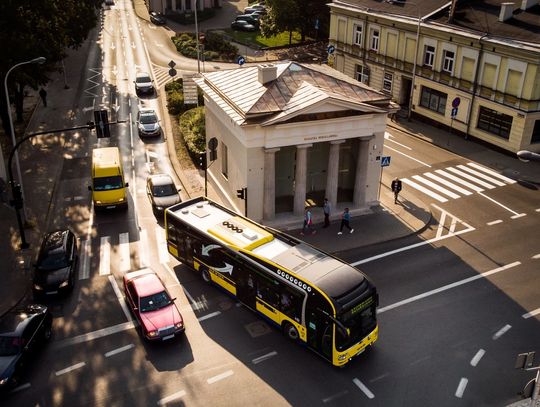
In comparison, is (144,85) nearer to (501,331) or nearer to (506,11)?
(506,11)

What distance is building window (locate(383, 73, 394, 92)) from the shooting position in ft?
188

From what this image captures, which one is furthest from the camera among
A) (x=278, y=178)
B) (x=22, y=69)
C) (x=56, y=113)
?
(x=56, y=113)

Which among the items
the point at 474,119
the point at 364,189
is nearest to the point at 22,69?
the point at 364,189

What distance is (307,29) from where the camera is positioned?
80.0 metres

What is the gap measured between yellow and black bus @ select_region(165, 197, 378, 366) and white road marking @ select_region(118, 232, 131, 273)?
3658 millimetres

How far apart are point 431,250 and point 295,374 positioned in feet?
44.5

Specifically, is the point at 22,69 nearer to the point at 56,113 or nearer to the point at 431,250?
the point at 56,113

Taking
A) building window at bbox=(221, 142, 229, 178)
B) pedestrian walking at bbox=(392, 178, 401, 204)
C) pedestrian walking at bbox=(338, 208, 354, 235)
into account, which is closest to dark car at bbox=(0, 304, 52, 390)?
building window at bbox=(221, 142, 229, 178)

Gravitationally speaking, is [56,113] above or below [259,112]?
below

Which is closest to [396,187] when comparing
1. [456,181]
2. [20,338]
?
[456,181]

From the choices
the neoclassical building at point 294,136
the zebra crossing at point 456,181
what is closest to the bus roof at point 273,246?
the neoclassical building at point 294,136

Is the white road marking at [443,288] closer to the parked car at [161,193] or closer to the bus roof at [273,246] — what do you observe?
the bus roof at [273,246]

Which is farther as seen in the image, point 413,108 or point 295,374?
point 413,108

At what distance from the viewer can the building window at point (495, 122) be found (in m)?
45.6
